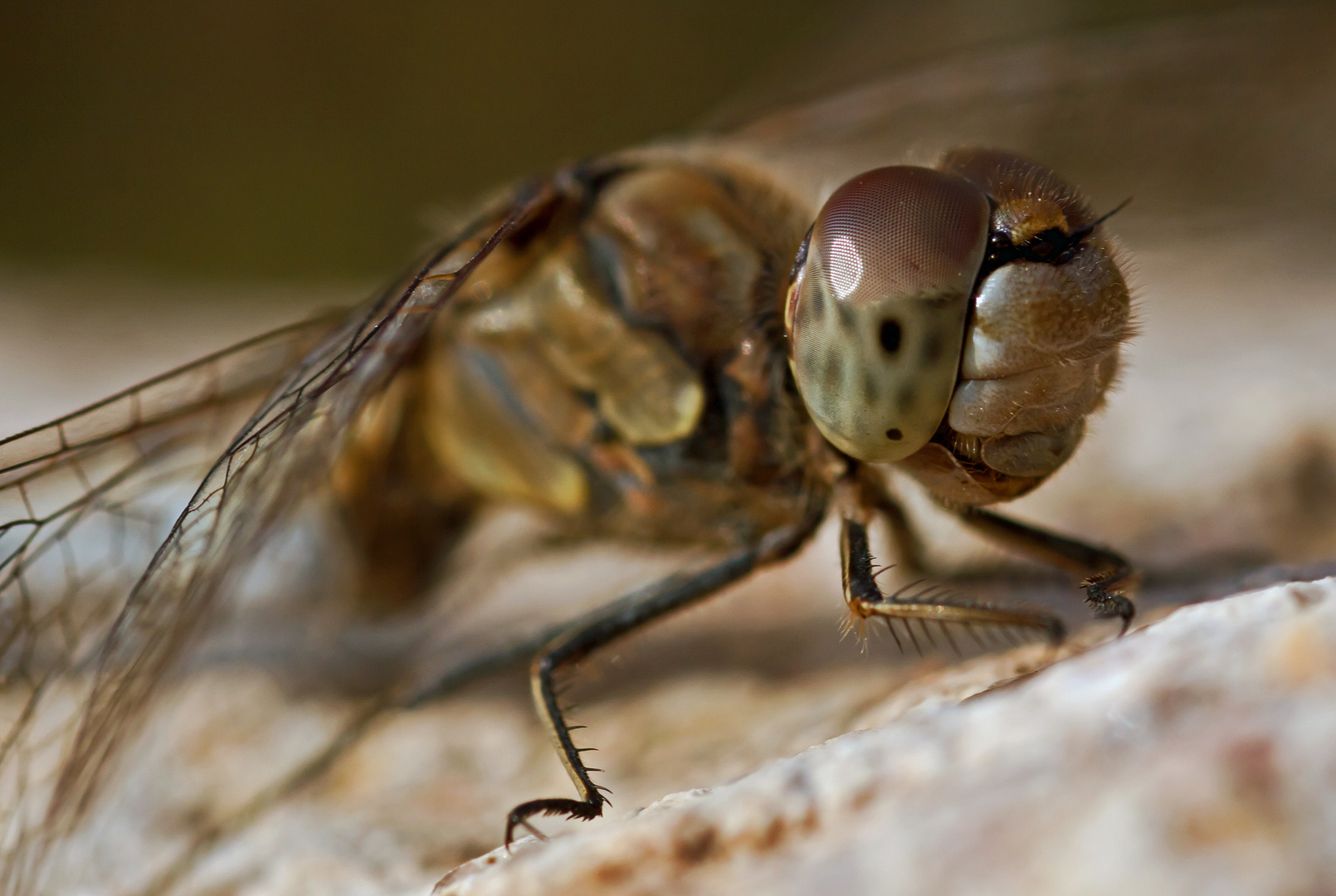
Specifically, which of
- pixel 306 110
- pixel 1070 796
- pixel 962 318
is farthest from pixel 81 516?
pixel 306 110

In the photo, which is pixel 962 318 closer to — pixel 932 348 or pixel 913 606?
pixel 932 348

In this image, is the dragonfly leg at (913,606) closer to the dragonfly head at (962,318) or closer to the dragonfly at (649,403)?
the dragonfly at (649,403)

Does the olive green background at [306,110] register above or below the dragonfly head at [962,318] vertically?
above

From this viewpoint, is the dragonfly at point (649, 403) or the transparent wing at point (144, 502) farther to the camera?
the transparent wing at point (144, 502)

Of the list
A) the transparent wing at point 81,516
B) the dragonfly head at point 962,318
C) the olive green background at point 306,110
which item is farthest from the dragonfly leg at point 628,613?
the olive green background at point 306,110

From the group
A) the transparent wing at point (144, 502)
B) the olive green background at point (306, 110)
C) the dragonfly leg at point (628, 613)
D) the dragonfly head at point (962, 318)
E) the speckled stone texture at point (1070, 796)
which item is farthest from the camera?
the olive green background at point (306, 110)

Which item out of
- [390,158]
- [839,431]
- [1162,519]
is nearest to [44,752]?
[839,431]

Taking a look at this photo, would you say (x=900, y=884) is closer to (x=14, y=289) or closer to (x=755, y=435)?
(x=755, y=435)
